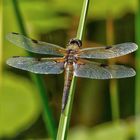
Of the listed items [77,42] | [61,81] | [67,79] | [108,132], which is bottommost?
[108,132]

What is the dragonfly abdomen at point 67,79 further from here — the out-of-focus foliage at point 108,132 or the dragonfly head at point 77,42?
the out-of-focus foliage at point 108,132

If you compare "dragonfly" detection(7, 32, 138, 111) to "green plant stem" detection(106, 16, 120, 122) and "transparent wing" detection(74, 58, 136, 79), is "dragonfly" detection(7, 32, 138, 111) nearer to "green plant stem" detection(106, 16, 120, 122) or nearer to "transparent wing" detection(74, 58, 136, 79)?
"transparent wing" detection(74, 58, 136, 79)

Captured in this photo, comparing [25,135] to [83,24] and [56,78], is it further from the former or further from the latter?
[83,24]

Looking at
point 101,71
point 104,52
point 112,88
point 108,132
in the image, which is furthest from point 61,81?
point 101,71

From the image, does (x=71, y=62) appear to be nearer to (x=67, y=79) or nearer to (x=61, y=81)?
(x=67, y=79)

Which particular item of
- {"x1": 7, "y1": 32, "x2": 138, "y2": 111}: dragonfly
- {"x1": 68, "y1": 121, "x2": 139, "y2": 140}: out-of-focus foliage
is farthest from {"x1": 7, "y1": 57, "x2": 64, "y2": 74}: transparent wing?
{"x1": 68, "y1": 121, "x2": 139, "y2": 140}: out-of-focus foliage

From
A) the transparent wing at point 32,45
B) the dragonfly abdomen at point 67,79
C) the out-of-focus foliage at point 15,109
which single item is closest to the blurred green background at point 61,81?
the out-of-focus foliage at point 15,109

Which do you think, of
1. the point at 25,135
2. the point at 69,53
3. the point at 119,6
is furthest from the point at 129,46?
the point at 25,135

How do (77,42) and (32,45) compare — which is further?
(32,45)
